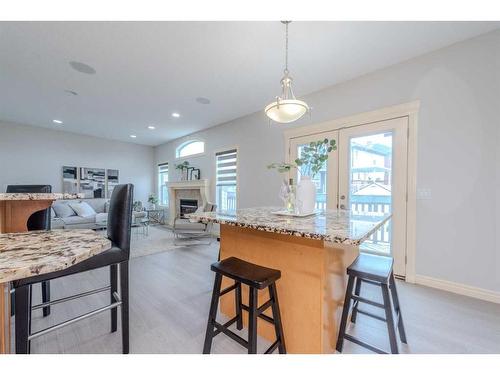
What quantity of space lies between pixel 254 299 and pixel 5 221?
5.38 feet

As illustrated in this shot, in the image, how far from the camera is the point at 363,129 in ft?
9.68

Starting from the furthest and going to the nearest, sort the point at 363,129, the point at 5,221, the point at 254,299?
the point at 363,129 → the point at 5,221 → the point at 254,299

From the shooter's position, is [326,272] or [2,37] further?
[2,37]

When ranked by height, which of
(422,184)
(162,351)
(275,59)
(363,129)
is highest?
(275,59)

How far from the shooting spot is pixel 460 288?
7.50 feet

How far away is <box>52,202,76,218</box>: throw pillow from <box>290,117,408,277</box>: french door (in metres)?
5.81

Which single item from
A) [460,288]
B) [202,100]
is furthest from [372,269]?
[202,100]

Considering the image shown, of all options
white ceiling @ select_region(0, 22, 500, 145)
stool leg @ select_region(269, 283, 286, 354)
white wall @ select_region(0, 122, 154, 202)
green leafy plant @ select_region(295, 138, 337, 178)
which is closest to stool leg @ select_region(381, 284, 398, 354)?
stool leg @ select_region(269, 283, 286, 354)

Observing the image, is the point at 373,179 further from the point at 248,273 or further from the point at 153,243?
the point at 153,243

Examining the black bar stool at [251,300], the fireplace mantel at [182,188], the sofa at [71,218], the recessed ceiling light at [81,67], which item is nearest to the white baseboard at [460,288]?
the black bar stool at [251,300]

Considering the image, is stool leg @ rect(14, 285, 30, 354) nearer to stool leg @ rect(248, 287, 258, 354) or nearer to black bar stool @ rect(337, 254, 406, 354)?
stool leg @ rect(248, 287, 258, 354)

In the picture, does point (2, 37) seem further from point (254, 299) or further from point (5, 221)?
point (254, 299)

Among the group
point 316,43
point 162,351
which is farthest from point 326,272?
point 316,43
